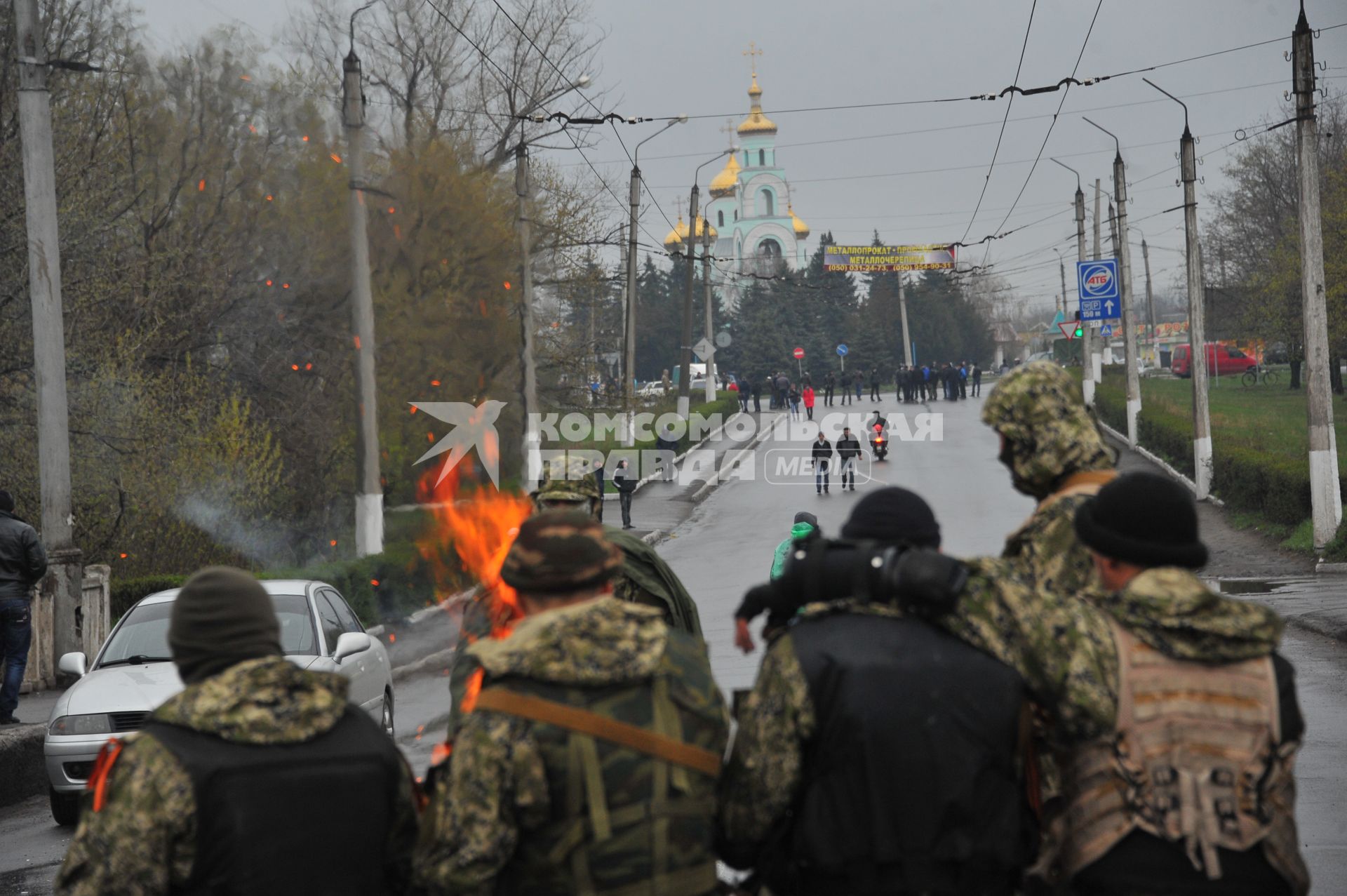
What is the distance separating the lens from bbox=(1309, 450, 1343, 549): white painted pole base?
21547 mm

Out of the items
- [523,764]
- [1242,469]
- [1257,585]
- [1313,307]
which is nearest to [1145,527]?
[523,764]

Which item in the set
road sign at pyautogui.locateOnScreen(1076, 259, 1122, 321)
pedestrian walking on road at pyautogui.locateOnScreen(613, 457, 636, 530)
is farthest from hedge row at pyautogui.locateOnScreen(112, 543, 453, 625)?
road sign at pyautogui.locateOnScreen(1076, 259, 1122, 321)

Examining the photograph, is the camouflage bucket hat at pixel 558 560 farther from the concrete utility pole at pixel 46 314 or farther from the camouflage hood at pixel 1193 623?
the concrete utility pole at pixel 46 314

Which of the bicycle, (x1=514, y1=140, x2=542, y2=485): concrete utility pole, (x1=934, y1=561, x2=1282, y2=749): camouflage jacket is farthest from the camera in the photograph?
the bicycle

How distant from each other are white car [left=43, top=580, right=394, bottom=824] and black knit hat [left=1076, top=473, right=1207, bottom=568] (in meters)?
5.97

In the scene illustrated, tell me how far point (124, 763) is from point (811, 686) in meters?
1.46

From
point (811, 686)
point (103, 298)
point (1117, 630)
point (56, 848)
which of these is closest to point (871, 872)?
point (811, 686)

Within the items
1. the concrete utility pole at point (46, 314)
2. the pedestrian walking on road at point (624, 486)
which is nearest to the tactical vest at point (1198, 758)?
the concrete utility pole at point (46, 314)

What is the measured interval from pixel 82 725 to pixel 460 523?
14.1m

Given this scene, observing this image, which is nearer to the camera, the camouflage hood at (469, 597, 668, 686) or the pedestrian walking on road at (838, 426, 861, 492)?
the camouflage hood at (469, 597, 668, 686)

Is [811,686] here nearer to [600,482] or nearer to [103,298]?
[103,298]

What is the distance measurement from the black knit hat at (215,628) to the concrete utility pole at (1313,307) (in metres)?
20.3

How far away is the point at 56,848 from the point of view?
827 centimetres

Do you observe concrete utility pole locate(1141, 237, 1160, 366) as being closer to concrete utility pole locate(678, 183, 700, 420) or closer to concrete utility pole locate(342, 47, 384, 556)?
concrete utility pole locate(678, 183, 700, 420)
